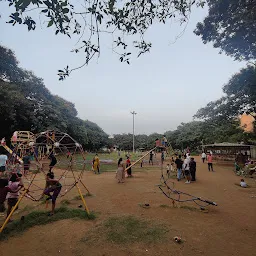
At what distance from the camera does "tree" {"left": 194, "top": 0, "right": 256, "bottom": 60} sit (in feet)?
32.6

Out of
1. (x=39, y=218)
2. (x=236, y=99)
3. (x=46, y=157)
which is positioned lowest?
(x=39, y=218)

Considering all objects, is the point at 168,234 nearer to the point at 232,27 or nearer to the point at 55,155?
the point at 55,155

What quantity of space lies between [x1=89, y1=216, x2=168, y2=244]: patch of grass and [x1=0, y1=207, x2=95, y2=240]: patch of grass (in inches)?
39.1

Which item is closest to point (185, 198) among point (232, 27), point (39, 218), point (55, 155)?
point (39, 218)

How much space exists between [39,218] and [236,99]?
21.3 metres

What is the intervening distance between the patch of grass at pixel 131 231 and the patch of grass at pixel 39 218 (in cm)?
99

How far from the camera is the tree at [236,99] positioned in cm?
1837

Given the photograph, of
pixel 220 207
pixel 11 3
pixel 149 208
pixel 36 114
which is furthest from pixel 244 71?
pixel 36 114

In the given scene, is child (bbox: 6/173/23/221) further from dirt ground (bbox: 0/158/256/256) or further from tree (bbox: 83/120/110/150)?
tree (bbox: 83/120/110/150)

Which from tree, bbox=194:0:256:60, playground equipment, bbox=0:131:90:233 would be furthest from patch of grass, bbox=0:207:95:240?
tree, bbox=194:0:256:60

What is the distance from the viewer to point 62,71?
4.24 meters

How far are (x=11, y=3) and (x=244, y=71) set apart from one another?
64.6 feet

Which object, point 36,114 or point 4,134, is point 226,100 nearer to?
point 36,114

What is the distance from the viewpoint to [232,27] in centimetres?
1195
